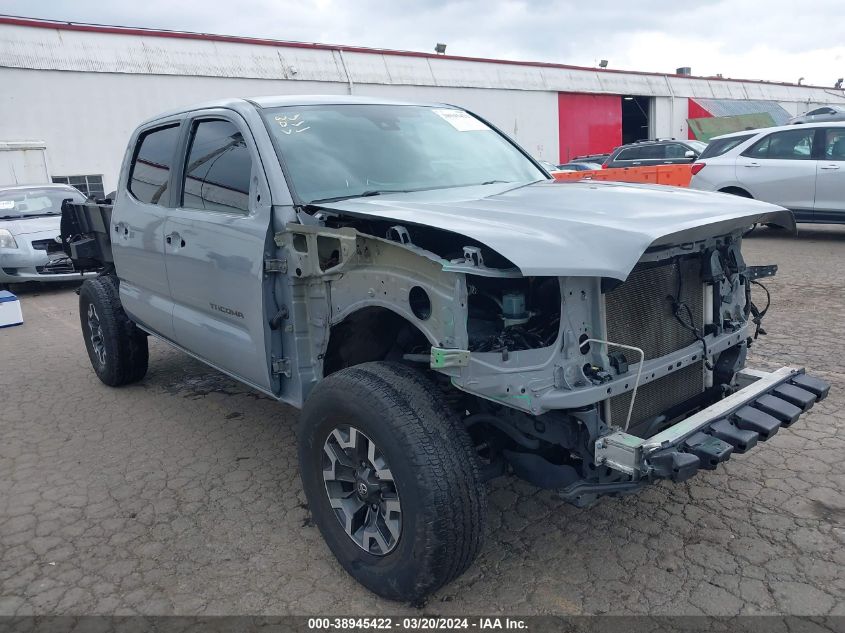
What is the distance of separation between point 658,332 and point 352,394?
1229 millimetres

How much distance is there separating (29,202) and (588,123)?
2466cm

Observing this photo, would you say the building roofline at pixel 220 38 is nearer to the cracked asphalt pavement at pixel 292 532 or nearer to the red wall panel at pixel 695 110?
the red wall panel at pixel 695 110

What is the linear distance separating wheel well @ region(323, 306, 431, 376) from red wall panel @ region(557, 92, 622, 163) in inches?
1098

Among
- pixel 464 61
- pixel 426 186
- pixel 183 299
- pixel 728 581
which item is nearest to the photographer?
pixel 728 581

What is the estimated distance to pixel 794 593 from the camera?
104 inches

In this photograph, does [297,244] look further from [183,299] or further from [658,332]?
[658,332]

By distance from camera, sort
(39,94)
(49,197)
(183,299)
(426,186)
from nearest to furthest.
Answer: (426,186), (183,299), (49,197), (39,94)

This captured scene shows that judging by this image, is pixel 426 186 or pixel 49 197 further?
pixel 49 197

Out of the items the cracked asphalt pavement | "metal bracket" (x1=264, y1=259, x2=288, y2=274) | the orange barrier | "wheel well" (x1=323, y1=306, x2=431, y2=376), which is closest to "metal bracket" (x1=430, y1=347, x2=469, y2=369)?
"wheel well" (x1=323, y1=306, x2=431, y2=376)

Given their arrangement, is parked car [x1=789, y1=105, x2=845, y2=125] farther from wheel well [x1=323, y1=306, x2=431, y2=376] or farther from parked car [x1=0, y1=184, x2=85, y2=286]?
parked car [x1=0, y1=184, x2=85, y2=286]

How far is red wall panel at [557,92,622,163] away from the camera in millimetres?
29737

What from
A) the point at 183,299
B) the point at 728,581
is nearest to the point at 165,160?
the point at 183,299

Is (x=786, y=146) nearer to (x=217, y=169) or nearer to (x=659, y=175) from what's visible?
(x=659, y=175)

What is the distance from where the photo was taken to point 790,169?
1048 centimetres
